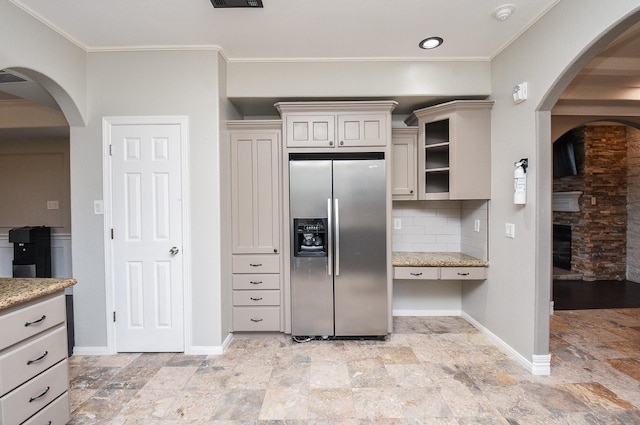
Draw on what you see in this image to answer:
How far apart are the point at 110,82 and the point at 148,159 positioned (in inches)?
30.4

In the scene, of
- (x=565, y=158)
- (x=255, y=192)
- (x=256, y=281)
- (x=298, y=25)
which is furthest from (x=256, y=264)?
(x=565, y=158)

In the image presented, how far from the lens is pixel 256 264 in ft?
9.56

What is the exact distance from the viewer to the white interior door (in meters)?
2.62

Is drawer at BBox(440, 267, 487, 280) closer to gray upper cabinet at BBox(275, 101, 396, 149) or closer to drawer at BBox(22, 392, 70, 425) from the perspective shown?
gray upper cabinet at BBox(275, 101, 396, 149)

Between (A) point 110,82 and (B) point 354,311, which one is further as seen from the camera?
(B) point 354,311

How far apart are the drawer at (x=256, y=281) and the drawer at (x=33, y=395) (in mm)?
1379

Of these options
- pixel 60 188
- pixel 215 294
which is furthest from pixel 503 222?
pixel 60 188

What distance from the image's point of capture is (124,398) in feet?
6.79

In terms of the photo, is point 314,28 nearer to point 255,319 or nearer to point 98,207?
Answer: point 98,207

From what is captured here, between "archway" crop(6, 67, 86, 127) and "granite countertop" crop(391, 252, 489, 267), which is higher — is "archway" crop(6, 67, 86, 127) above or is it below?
above

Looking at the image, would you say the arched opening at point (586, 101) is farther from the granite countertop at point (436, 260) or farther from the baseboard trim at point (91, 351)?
the baseboard trim at point (91, 351)

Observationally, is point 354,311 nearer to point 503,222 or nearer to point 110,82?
point 503,222

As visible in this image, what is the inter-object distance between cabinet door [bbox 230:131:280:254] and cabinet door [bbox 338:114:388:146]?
64 centimetres

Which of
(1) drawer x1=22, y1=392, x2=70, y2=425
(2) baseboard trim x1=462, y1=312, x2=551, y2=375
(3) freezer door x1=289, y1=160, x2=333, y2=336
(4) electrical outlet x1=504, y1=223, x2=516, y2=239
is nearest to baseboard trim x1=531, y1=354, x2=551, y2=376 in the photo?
(2) baseboard trim x1=462, y1=312, x2=551, y2=375
